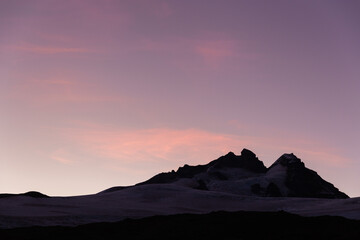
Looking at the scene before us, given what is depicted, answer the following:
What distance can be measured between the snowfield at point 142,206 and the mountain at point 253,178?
43.9 metres

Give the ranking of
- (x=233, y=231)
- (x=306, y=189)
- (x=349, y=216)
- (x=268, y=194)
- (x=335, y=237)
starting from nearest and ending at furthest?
(x=335, y=237) → (x=233, y=231) → (x=349, y=216) → (x=268, y=194) → (x=306, y=189)

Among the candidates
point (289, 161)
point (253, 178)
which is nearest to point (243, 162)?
point (289, 161)

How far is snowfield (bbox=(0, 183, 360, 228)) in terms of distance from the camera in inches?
1756

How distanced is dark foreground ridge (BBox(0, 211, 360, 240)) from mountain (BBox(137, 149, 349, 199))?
79932mm

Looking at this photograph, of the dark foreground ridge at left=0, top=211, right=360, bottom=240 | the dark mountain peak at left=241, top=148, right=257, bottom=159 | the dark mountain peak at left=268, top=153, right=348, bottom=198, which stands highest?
the dark mountain peak at left=241, top=148, right=257, bottom=159

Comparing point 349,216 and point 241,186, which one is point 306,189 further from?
point 349,216

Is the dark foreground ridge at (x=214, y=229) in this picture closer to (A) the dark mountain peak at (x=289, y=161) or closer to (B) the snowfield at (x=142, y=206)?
(B) the snowfield at (x=142, y=206)

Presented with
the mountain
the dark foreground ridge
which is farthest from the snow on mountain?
the dark foreground ridge

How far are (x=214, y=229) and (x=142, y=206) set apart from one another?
28.6 m

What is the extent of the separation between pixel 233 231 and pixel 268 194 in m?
84.5

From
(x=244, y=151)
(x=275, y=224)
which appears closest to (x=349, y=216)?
(x=275, y=224)

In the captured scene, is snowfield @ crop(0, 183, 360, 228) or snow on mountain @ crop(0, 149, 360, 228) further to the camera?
snow on mountain @ crop(0, 149, 360, 228)

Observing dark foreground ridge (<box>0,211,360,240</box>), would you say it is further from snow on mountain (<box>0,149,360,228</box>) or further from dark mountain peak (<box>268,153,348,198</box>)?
dark mountain peak (<box>268,153,348,198</box>)

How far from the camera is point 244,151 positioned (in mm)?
152125
